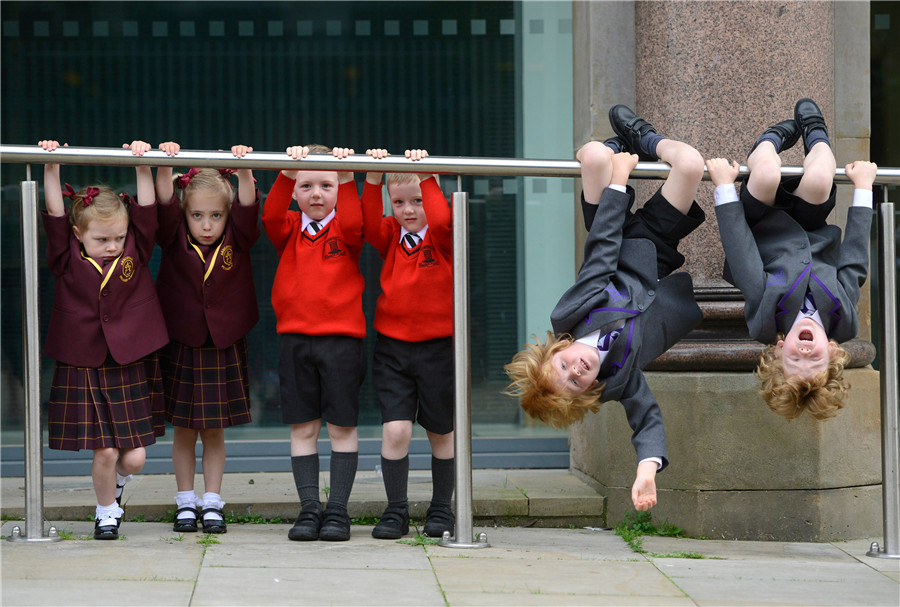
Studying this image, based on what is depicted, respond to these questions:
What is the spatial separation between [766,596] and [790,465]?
1.31 metres

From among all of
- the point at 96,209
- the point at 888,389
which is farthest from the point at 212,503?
the point at 888,389

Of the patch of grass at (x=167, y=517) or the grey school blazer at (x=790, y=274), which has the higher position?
the grey school blazer at (x=790, y=274)

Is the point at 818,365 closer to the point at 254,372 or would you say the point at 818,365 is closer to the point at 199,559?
the point at 199,559

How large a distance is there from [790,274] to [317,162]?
185 centimetres

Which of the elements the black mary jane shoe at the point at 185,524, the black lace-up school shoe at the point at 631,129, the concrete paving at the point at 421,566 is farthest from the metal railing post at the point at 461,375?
the black mary jane shoe at the point at 185,524

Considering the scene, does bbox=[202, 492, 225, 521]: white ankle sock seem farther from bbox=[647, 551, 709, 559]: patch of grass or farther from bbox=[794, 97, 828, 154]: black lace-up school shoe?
bbox=[794, 97, 828, 154]: black lace-up school shoe

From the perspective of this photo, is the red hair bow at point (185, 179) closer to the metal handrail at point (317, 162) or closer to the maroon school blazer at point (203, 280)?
the maroon school blazer at point (203, 280)

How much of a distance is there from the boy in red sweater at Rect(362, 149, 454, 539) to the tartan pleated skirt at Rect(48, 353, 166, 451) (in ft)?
3.37

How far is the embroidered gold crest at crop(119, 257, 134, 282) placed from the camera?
4.30 m

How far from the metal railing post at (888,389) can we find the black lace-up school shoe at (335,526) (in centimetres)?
225

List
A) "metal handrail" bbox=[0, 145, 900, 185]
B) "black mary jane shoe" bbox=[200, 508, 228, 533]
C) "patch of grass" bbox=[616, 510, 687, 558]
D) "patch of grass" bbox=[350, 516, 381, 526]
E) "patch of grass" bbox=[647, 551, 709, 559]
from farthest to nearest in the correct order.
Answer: "patch of grass" bbox=[350, 516, 381, 526] < "patch of grass" bbox=[616, 510, 687, 558] < "black mary jane shoe" bbox=[200, 508, 228, 533] < "patch of grass" bbox=[647, 551, 709, 559] < "metal handrail" bbox=[0, 145, 900, 185]

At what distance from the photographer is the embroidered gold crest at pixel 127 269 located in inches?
169

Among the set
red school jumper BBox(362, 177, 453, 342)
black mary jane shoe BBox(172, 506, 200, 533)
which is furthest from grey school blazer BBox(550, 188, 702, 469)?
black mary jane shoe BBox(172, 506, 200, 533)

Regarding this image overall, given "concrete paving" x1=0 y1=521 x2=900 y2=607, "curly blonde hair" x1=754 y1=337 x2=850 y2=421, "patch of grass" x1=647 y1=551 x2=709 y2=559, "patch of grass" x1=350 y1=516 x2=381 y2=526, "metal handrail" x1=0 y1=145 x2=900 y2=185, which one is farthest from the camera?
"patch of grass" x1=350 y1=516 x2=381 y2=526
